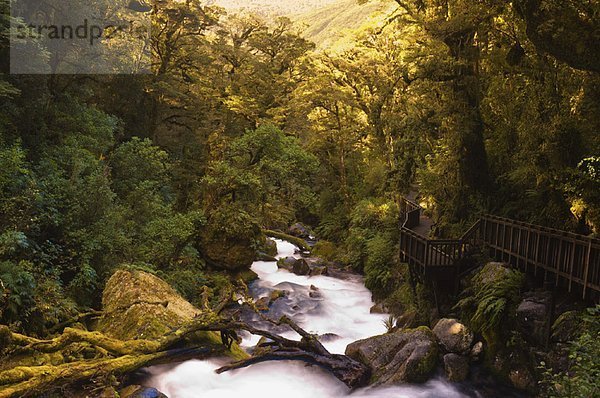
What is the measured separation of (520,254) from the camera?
12711 mm

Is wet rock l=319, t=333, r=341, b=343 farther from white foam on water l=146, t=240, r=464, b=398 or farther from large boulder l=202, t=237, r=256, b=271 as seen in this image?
large boulder l=202, t=237, r=256, b=271

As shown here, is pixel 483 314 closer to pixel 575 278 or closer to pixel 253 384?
pixel 575 278

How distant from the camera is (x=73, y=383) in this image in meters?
7.96

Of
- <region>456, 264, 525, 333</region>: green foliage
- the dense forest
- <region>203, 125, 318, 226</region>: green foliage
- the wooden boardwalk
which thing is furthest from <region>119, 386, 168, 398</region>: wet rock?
<region>203, 125, 318, 226</region>: green foliage

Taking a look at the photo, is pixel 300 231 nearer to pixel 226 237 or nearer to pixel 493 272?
pixel 226 237

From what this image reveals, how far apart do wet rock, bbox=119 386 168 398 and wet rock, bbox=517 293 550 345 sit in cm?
900

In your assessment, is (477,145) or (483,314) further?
(477,145)

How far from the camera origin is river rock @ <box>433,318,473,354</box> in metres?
11.6

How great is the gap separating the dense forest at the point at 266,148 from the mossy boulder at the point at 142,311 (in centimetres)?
86

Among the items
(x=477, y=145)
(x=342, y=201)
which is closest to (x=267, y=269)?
(x=342, y=201)

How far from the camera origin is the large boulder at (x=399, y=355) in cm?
1083

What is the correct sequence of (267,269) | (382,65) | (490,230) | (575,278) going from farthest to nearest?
1. (382,65)
2. (267,269)
3. (490,230)
4. (575,278)

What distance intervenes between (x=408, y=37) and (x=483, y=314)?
13.1 metres

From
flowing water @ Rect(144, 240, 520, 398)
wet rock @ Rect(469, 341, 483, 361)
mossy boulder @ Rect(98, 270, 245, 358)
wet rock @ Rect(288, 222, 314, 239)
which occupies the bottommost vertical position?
wet rock @ Rect(288, 222, 314, 239)
